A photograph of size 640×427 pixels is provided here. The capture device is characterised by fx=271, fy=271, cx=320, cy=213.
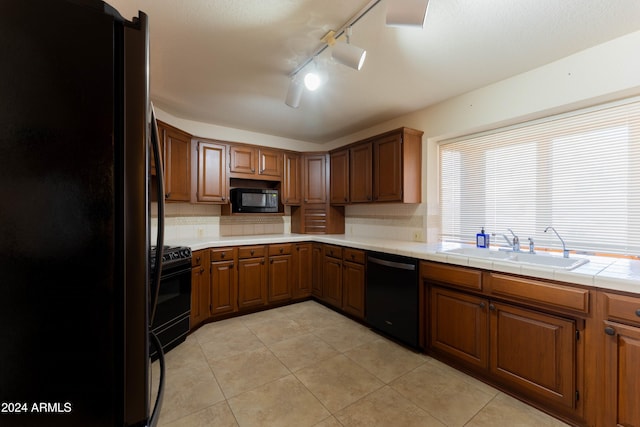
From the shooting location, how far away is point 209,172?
3.37 m

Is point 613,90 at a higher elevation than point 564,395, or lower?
higher

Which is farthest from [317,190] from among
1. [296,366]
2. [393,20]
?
[393,20]

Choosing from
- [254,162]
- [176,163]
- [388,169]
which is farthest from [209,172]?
[388,169]

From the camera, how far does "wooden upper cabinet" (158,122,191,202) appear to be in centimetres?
283

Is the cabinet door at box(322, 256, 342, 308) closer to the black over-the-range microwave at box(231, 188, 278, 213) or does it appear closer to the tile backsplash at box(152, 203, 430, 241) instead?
the tile backsplash at box(152, 203, 430, 241)

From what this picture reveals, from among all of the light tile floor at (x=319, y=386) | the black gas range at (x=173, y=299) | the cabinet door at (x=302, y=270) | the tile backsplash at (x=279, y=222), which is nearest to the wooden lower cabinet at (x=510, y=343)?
the light tile floor at (x=319, y=386)

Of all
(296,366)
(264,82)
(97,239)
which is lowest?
(296,366)

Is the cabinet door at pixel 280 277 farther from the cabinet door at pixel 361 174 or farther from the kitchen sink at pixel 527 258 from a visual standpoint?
the kitchen sink at pixel 527 258

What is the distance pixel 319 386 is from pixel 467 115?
2741mm

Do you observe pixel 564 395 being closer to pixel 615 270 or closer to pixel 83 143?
pixel 615 270

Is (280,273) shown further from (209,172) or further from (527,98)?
(527,98)

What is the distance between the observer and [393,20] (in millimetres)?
1398

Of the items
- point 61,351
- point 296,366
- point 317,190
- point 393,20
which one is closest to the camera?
point 61,351

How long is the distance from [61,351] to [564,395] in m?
2.41
